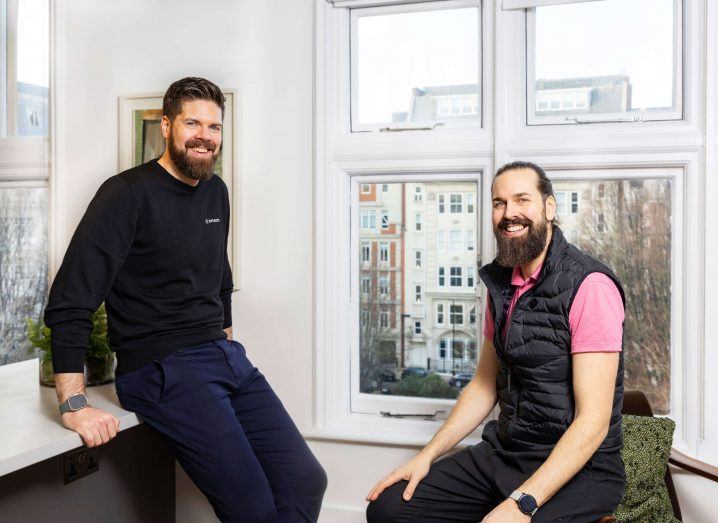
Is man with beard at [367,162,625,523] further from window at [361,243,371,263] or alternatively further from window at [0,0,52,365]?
window at [0,0,52,365]

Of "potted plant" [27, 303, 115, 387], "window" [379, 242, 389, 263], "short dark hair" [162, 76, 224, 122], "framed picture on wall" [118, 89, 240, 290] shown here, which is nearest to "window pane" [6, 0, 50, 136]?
"framed picture on wall" [118, 89, 240, 290]

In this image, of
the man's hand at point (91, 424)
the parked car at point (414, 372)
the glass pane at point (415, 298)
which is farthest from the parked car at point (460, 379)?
the man's hand at point (91, 424)

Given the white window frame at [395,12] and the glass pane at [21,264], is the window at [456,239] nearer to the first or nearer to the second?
the white window frame at [395,12]

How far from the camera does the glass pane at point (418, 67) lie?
2602 mm

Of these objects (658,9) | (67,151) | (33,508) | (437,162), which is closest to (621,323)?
(437,162)

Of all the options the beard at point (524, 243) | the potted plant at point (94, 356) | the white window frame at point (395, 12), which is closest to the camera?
the beard at point (524, 243)

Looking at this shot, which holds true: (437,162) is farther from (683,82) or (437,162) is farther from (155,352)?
(155,352)

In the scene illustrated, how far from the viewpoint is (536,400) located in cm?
186

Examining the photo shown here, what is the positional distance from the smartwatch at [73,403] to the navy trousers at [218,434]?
17 cm

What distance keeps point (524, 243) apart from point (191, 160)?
1023mm

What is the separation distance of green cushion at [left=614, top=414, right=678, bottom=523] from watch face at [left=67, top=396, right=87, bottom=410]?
1568 millimetres

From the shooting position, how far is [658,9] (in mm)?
2420

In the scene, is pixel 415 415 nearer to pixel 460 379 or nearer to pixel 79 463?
pixel 460 379

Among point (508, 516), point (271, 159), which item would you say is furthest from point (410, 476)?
point (271, 159)
